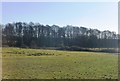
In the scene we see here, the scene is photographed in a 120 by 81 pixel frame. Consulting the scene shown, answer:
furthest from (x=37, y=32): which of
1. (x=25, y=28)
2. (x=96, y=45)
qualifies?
(x=96, y=45)

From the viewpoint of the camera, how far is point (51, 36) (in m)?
112

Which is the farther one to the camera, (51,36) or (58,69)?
(51,36)

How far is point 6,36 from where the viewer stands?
89812 millimetres

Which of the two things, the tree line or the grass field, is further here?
the tree line

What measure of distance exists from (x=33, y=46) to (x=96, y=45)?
2647cm

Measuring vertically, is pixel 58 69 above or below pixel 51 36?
below

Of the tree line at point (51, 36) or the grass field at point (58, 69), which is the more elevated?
the tree line at point (51, 36)

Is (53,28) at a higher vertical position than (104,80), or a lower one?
higher

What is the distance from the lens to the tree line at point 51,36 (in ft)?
301

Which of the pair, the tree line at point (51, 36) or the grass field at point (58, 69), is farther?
the tree line at point (51, 36)

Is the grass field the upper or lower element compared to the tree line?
lower

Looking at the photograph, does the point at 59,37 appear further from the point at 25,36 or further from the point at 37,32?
the point at 25,36

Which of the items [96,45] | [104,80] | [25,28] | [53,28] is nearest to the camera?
[104,80]

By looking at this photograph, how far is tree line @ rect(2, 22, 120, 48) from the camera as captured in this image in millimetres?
91812
